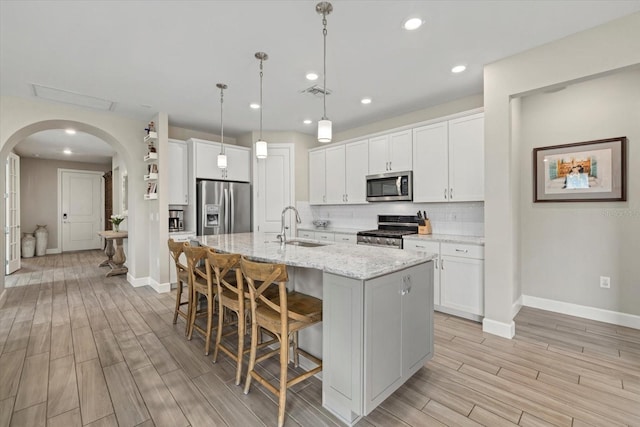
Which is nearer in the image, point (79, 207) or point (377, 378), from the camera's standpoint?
point (377, 378)

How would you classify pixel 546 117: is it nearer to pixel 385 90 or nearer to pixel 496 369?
pixel 385 90

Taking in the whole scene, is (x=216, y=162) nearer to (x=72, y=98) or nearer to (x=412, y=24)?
(x=72, y=98)

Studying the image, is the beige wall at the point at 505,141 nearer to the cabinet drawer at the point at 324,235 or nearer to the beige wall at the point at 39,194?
the cabinet drawer at the point at 324,235

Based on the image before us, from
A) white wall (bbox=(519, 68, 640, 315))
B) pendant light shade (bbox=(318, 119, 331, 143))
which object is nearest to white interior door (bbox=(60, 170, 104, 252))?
pendant light shade (bbox=(318, 119, 331, 143))

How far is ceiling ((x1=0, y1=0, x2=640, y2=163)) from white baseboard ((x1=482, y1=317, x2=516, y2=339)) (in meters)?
2.62

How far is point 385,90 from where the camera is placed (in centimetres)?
363

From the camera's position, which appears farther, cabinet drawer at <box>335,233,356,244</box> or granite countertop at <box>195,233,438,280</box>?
cabinet drawer at <box>335,233,356,244</box>

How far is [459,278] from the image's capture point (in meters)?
3.32

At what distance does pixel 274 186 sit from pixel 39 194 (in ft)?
23.8

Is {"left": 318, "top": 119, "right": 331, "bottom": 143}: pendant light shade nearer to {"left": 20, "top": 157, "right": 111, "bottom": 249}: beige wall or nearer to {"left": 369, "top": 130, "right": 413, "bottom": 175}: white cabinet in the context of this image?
{"left": 369, "top": 130, "right": 413, "bottom": 175}: white cabinet

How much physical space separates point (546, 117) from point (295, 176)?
3.77 m

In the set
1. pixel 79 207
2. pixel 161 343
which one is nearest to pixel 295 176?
pixel 161 343

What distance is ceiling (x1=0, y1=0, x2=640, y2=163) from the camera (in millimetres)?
2137

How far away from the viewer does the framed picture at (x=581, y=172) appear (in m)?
3.07
